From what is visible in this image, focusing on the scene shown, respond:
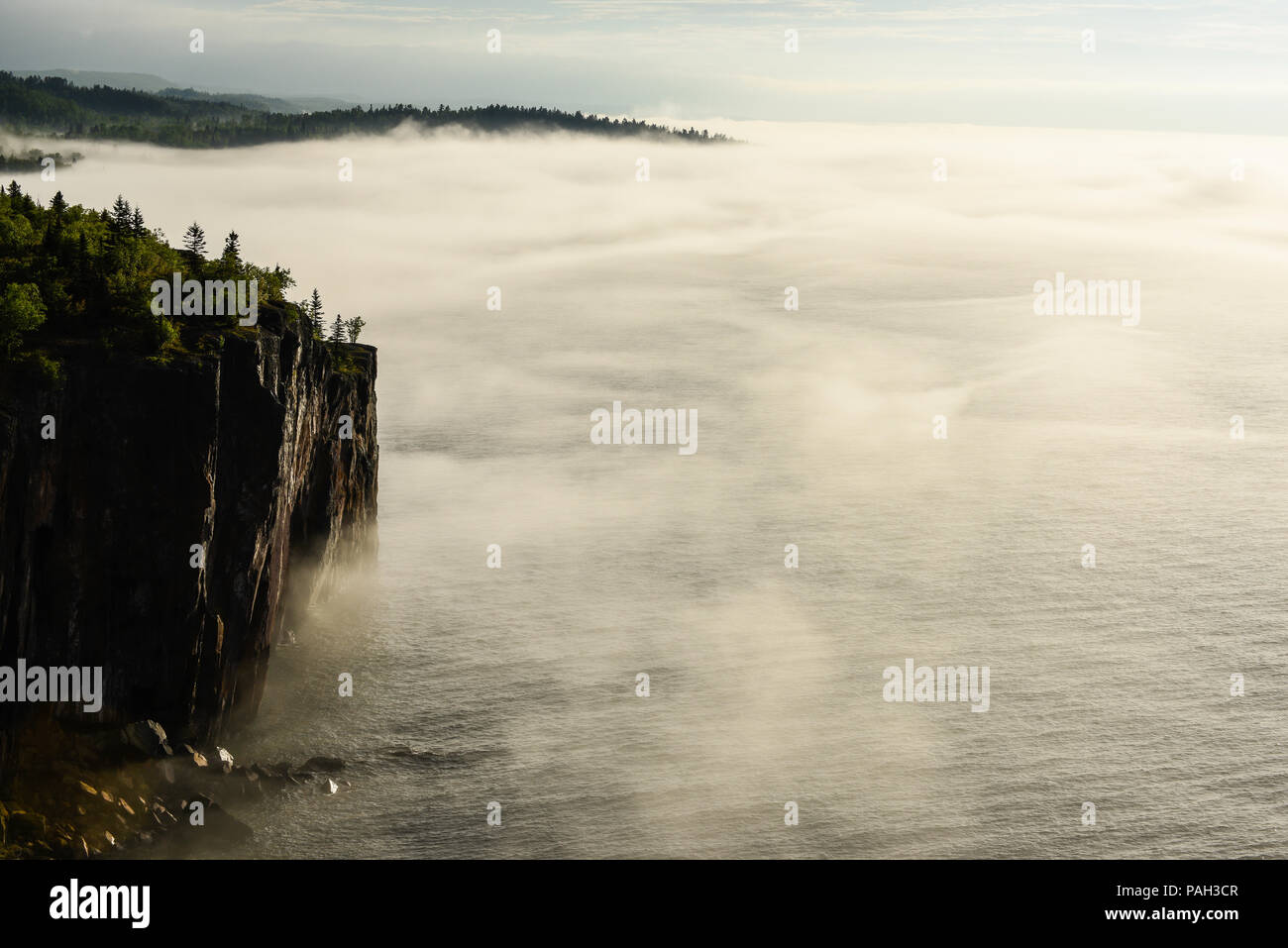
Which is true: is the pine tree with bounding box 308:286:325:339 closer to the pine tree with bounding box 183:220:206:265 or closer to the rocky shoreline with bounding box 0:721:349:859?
the pine tree with bounding box 183:220:206:265

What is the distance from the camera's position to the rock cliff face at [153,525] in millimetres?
79938

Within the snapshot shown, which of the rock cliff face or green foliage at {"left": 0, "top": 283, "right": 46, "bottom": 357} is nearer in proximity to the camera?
green foliage at {"left": 0, "top": 283, "right": 46, "bottom": 357}

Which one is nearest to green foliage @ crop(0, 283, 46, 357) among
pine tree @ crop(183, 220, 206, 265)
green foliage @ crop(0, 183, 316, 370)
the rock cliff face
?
green foliage @ crop(0, 183, 316, 370)

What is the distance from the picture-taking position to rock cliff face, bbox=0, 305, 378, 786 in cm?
7994

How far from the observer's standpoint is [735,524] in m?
189

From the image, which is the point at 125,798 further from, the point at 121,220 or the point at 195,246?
the point at 121,220

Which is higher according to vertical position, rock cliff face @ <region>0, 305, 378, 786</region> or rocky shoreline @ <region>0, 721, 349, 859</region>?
rock cliff face @ <region>0, 305, 378, 786</region>

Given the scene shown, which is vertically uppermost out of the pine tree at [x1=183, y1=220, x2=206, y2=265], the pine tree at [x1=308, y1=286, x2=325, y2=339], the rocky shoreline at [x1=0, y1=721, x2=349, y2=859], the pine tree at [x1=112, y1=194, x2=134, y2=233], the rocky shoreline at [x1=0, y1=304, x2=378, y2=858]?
the pine tree at [x1=112, y1=194, x2=134, y2=233]

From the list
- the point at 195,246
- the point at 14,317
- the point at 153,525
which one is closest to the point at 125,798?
the point at 153,525

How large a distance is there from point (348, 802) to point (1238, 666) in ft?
327

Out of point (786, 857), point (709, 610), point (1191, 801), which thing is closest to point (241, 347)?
point (786, 857)

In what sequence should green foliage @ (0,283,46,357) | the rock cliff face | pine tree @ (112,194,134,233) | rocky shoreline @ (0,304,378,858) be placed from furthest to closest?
pine tree @ (112,194,134,233) → the rock cliff face → rocky shoreline @ (0,304,378,858) → green foliage @ (0,283,46,357)

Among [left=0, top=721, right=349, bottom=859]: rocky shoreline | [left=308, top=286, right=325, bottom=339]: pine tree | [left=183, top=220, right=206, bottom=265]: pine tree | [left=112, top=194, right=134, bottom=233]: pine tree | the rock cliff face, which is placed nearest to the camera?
[left=0, top=721, right=349, bottom=859]: rocky shoreline

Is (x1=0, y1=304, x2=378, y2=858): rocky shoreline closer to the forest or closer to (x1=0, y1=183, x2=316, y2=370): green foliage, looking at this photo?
the forest
